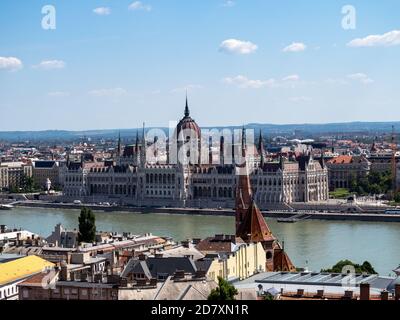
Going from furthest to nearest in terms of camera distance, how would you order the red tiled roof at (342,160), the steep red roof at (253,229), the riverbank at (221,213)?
1. the red tiled roof at (342,160)
2. the riverbank at (221,213)
3. the steep red roof at (253,229)

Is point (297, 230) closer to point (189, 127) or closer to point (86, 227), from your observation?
point (86, 227)

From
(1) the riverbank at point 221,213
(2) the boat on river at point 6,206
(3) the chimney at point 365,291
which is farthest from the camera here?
(2) the boat on river at point 6,206

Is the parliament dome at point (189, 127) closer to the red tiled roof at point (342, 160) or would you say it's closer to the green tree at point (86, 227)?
the red tiled roof at point (342, 160)

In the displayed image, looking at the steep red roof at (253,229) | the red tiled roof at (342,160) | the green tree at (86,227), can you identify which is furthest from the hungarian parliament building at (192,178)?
the steep red roof at (253,229)

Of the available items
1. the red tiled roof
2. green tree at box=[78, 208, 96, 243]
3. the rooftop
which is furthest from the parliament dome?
the rooftop

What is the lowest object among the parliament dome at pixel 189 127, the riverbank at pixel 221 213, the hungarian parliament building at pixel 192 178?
the riverbank at pixel 221 213
